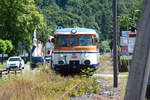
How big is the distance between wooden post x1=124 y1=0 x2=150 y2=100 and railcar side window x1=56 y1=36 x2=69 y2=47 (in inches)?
611

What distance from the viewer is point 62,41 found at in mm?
22109

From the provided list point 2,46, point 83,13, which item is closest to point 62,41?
point 2,46

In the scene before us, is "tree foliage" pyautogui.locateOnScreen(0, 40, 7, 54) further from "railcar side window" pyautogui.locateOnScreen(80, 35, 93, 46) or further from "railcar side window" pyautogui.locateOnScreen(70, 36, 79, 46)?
"railcar side window" pyautogui.locateOnScreen(80, 35, 93, 46)

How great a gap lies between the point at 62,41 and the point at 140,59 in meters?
15.8

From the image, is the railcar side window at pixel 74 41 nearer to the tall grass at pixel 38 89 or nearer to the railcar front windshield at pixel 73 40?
the railcar front windshield at pixel 73 40

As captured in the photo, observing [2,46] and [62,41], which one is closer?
[62,41]

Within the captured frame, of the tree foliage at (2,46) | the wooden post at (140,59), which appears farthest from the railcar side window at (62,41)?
the tree foliage at (2,46)

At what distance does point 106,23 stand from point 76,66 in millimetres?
123385

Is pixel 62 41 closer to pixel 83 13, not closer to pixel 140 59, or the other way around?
pixel 140 59

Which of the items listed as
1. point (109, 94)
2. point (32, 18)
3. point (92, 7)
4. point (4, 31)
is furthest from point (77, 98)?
point (92, 7)

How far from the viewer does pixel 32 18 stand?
46.9 meters

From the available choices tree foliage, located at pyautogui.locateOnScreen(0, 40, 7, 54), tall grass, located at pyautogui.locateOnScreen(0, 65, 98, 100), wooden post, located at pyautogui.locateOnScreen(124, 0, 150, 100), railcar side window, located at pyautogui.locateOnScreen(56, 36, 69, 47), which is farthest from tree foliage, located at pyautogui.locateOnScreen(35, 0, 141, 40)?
wooden post, located at pyautogui.locateOnScreen(124, 0, 150, 100)

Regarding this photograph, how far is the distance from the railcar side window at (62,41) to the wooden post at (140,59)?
1553 centimetres

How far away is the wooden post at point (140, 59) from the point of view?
6.39 meters
